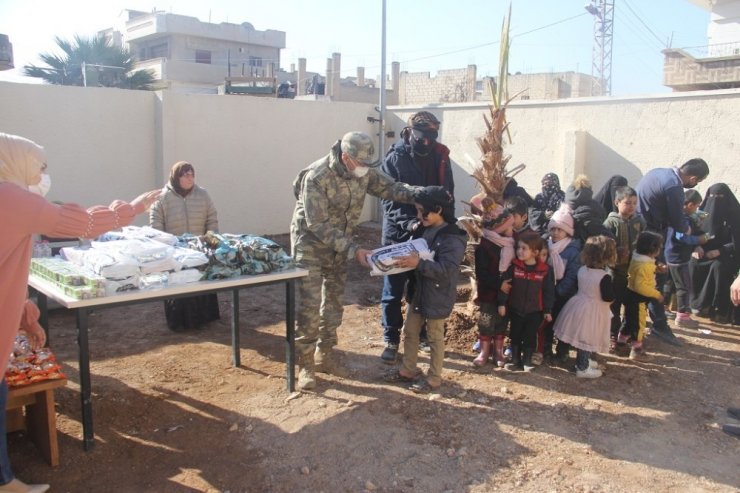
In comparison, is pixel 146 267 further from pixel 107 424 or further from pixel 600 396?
pixel 600 396

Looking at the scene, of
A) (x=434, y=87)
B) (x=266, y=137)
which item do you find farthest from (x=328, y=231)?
(x=434, y=87)

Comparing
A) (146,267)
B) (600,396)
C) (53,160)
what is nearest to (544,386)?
(600,396)

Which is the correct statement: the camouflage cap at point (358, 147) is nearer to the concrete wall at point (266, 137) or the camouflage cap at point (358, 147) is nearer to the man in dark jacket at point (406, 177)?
the man in dark jacket at point (406, 177)

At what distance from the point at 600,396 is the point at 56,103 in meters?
8.00

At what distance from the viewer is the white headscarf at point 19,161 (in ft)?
9.20

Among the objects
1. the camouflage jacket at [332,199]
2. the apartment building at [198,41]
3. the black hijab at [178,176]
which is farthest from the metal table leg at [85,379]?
the apartment building at [198,41]

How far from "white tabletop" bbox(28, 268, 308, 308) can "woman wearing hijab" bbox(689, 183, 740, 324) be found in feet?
15.9

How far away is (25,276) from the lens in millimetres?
2834

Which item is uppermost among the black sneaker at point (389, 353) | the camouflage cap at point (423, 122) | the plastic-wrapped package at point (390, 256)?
the camouflage cap at point (423, 122)

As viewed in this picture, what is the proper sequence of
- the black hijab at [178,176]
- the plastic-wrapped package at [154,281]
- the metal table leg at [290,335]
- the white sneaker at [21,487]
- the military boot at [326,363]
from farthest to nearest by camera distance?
the black hijab at [178,176]
the military boot at [326,363]
the metal table leg at [290,335]
the plastic-wrapped package at [154,281]
the white sneaker at [21,487]

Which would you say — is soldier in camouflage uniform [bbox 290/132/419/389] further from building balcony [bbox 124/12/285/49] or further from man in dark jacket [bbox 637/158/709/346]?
building balcony [bbox 124/12/285/49]

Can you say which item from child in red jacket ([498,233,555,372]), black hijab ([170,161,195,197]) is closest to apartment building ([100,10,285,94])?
black hijab ([170,161,195,197])

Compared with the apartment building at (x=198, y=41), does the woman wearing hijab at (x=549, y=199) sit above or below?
below

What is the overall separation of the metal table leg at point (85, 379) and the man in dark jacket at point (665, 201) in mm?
4938
